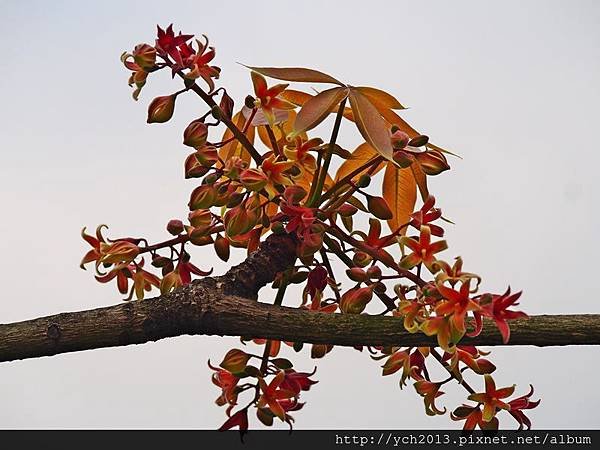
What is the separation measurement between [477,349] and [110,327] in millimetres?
192

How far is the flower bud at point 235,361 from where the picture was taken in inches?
17.7

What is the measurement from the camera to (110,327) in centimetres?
42

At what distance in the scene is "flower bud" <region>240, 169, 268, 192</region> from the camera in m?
0.41

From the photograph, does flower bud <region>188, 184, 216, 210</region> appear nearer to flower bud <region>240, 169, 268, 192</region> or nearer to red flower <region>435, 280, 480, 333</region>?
flower bud <region>240, 169, 268, 192</region>

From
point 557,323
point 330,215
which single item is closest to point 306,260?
point 330,215

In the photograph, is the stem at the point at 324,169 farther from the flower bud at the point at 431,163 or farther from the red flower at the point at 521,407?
the red flower at the point at 521,407

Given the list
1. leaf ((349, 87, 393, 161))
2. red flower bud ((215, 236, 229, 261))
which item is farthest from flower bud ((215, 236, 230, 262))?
leaf ((349, 87, 393, 161))

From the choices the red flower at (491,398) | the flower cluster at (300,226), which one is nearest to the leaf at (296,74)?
the flower cluster at (300,226)

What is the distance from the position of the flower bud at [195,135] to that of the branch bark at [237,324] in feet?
0.22

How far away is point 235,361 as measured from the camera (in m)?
0.45

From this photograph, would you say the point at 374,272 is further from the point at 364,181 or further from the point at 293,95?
the point at 293,95

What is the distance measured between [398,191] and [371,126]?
4.5 inches

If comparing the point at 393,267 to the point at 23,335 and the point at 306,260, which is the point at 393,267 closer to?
the point at 306,260

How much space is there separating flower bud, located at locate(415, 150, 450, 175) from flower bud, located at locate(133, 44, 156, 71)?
0.14 metres
